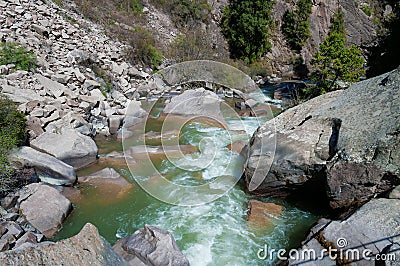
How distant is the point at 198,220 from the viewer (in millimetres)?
7086

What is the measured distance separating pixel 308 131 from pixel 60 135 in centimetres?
765

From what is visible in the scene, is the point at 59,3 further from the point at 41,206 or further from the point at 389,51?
the point at 389,51

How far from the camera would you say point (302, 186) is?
24.3 ft

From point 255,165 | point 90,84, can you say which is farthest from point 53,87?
point 255,165

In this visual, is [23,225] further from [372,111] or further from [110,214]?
[372,111]

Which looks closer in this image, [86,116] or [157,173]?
[157,173]

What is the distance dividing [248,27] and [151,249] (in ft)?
86.9

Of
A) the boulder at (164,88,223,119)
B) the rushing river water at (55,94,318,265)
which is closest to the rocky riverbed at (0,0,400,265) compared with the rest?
the rushing river water at (55,94,318,265)

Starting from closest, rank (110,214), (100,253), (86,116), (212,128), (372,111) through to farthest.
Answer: (100,253), (372,111), (110,214), (86,116), (212,128)

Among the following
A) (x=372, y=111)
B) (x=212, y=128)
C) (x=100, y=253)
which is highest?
(x=372, y=111)

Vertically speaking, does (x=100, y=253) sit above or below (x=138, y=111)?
above

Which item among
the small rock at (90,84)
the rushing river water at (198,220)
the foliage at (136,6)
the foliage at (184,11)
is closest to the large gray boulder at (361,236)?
the rushing river water at (198,220)

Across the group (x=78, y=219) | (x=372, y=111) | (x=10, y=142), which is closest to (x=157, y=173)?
(x=78, y=219)

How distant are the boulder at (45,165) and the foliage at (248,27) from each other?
2373 cm
